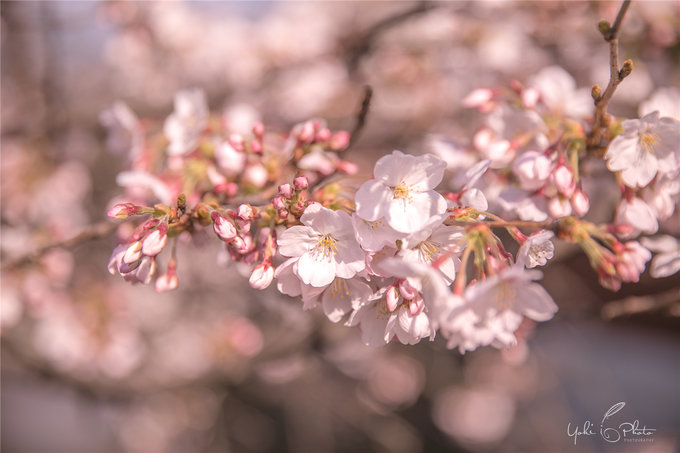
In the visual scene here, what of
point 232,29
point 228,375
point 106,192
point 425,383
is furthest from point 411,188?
point 232,29

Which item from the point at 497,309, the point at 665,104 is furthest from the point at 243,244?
the point at 665,104

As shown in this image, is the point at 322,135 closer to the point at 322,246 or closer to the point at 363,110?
the point at 363,110

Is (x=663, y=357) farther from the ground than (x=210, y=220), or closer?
closer

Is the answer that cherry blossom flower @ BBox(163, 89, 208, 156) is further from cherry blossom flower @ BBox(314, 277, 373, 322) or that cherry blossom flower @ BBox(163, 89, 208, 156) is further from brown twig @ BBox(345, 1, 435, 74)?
brown twig @ BBox(345, 1, 435, 74)

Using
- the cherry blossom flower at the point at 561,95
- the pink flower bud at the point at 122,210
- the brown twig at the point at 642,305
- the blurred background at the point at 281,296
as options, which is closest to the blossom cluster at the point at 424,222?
the pink flower bud at the point at 122,210

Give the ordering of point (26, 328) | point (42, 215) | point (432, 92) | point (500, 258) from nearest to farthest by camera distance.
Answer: point (500, 258)
point (26, 328)
point (42, 215)
point (432, 92)

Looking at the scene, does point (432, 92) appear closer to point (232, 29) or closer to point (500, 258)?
point (232, 29)
